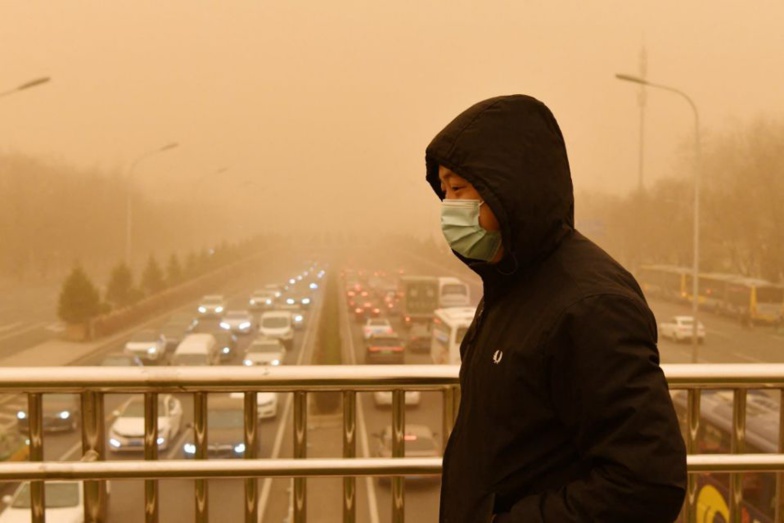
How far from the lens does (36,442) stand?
1.68 metres

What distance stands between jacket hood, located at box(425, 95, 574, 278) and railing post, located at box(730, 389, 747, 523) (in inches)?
45.1

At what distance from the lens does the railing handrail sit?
1.62 m

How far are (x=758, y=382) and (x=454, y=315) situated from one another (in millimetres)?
2665

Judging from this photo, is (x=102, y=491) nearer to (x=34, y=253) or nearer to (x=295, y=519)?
(x=295, y=519)

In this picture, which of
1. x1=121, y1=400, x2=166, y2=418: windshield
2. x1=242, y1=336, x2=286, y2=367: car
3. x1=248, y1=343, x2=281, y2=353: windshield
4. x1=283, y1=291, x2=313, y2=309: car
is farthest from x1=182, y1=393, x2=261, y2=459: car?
x1=283, y1=291, x2=313, y2=309: car

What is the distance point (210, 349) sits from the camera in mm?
4402

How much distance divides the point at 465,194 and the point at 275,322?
4919mm

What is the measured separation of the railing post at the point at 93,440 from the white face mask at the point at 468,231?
1094mm

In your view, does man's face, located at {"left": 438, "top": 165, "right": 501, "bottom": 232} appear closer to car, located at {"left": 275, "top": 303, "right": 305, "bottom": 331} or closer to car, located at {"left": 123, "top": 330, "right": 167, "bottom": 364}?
car, located at {"left": 123, "top": 330, "right": 167, "bottom": 364}

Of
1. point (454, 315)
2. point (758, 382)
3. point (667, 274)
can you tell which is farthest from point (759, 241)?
point (758, 382)

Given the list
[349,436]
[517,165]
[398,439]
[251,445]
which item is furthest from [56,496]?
[517,165]

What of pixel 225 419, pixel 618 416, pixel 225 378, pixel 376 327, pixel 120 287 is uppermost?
pixel 618 416

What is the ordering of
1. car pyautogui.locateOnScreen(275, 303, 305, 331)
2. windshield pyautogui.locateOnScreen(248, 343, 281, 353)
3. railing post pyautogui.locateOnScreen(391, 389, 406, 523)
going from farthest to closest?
car pyautogui.locateOnScreen(275, 303, 305, 331), windshield pyautogui.locateOnScreen(248, 343, 281, 353), railing post pyautogui.locateOnScreen(391, 389, 406, 523)

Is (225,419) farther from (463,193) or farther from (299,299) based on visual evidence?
(299,299)
